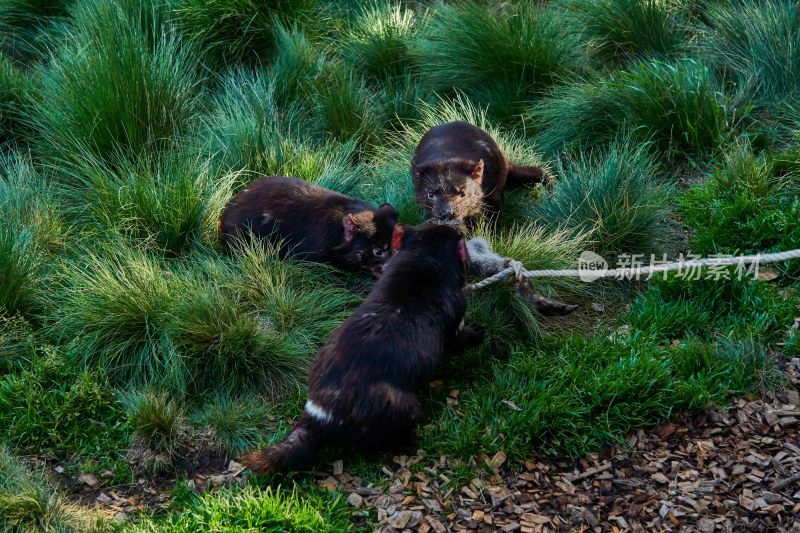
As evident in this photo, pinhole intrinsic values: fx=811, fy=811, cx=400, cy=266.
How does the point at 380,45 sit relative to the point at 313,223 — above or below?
above

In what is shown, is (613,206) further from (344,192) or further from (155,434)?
(155,434)

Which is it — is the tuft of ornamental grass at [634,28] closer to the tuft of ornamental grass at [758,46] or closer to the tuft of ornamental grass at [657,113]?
the tuft of ornamental grass at [758,46]

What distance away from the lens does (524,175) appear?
21.3 ft

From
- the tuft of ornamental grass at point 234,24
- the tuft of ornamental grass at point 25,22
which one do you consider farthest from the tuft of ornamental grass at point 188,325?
the tuft of ornamental grass at point 25,22

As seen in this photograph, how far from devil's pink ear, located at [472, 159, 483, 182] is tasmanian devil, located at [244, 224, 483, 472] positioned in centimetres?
185

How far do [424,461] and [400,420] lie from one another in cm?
30

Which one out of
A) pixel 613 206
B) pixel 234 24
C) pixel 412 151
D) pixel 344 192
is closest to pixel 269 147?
pixel 344 192

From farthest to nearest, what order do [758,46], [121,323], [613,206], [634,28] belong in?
[634,28] < [758,46] < [613,206] < [121,323]

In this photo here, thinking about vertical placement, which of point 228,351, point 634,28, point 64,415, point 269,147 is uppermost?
point 634,28

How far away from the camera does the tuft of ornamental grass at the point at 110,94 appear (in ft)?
21.0

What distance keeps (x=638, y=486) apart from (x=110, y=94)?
487 cm

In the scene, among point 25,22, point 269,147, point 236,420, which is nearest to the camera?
point 236,420

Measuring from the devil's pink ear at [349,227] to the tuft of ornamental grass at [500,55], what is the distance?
99.2 inches

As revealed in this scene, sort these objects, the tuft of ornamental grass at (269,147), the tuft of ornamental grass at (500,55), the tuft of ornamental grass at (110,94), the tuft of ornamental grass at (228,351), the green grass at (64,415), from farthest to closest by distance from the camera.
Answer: the tuft of ornamental grass at (500,55) → the tuft of ornamental grass at (269,147) → the tuft of ornamental grass at (110,94) → the tuft of ornamental grass at (228,351) → the green grass at (64,415)
